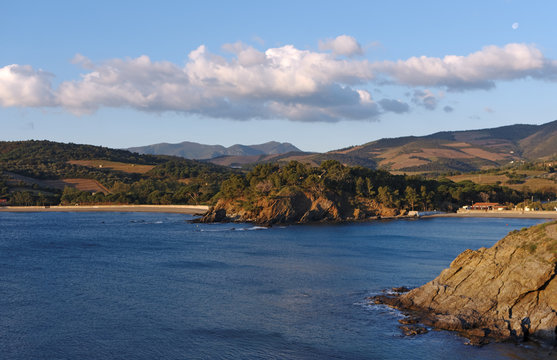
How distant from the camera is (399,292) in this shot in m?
43.0

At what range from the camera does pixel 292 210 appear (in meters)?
115

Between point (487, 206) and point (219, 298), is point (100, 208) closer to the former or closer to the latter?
point (487, 206)

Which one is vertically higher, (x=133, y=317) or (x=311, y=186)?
(x=311, y=186)

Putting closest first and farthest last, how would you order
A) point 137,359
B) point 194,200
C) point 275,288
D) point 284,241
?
1. point 137,359
2. point 275,288
3. point 284,241
4. point 194,200

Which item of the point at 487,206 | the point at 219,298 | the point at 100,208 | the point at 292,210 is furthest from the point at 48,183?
the point at 219,298

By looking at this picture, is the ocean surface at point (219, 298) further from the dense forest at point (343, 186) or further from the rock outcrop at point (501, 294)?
the dense forest at point (343, 186)

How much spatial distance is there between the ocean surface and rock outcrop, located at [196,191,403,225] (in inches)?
1103

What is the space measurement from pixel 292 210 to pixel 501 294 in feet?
270

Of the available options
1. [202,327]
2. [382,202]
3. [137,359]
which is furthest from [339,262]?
[382,202]

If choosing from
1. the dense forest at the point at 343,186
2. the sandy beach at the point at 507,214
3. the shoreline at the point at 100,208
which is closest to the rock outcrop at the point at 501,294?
the dense forest at the point at 343,186

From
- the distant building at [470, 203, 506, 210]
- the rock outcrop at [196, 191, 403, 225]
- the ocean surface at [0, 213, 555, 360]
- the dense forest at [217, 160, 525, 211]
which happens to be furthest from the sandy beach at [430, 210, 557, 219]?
the ocean surface at [0, 213, 555, 360]

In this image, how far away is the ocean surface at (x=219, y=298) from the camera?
31.0 metres

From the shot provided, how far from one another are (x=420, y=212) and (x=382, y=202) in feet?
38.0

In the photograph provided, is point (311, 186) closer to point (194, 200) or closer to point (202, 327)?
point (194, 200)
